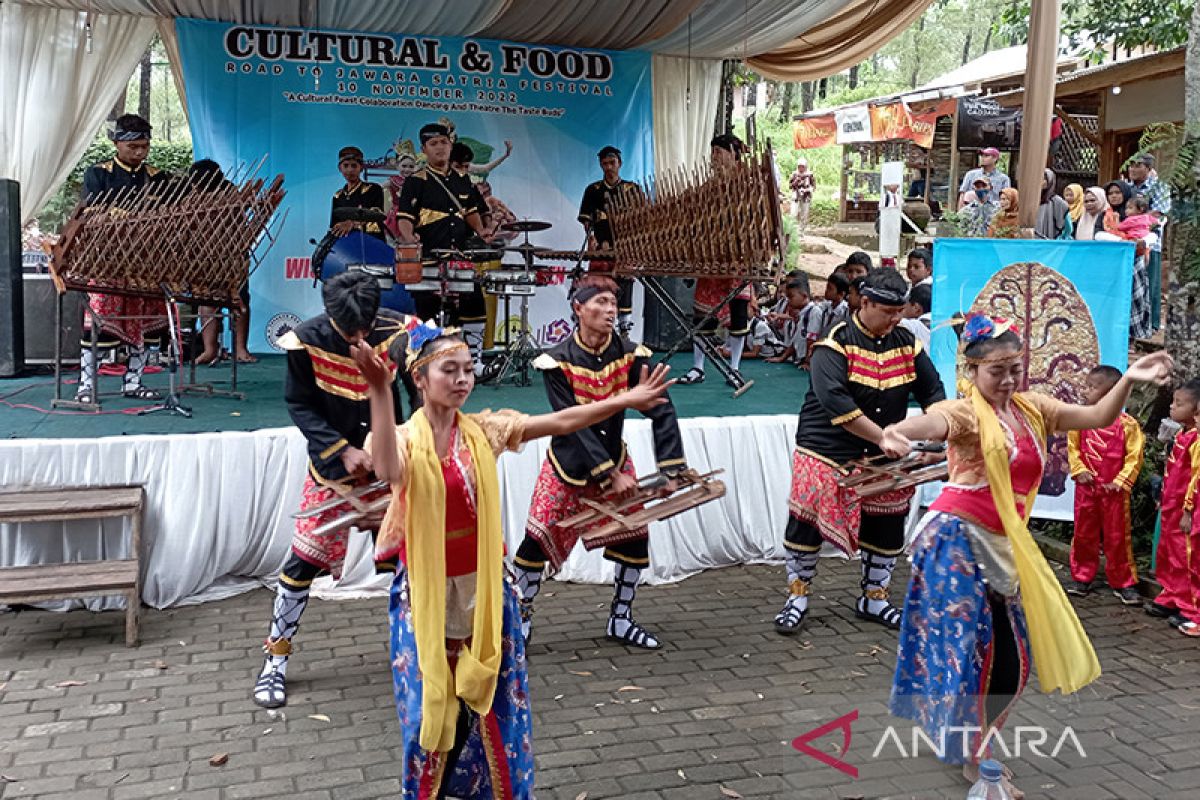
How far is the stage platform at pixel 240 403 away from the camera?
20.2 ft

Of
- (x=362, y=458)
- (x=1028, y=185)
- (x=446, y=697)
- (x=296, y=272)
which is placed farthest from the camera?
(x=296, y=272)

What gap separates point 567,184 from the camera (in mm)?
10508

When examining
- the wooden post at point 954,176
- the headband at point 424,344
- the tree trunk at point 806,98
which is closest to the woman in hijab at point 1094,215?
the wooden post at point 954,176

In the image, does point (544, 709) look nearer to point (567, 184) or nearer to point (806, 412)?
point (806, 412)

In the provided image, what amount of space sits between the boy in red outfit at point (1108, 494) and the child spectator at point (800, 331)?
3.09 metres

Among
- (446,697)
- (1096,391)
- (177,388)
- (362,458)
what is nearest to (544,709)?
Result: (362,458)

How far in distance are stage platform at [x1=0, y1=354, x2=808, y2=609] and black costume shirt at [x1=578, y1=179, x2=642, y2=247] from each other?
276cm

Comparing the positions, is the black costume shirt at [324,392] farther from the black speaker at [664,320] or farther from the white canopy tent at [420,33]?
the black speaker at [664,320]

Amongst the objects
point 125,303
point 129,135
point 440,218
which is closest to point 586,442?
point 125,303

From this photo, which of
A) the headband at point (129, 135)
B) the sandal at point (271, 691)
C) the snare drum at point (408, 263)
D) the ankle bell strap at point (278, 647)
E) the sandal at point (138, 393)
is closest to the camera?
the sandal at point (271, 691)

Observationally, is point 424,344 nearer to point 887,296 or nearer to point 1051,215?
point 887,296

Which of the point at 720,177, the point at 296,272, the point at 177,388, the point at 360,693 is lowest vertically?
the point at 360,693

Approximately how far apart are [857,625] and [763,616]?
47 centimetres

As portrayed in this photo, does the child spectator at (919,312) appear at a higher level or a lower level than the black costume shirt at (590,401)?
higher
